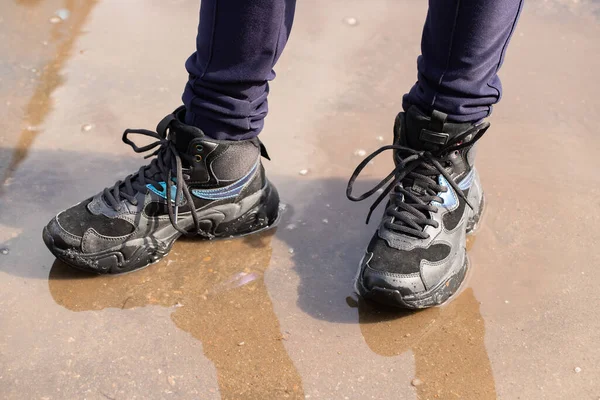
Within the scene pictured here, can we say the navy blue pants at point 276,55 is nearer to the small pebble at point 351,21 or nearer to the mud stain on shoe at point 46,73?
the mud stain on shoe at point 46,73

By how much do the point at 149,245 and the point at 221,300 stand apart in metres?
0.22

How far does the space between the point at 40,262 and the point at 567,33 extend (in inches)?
82.6

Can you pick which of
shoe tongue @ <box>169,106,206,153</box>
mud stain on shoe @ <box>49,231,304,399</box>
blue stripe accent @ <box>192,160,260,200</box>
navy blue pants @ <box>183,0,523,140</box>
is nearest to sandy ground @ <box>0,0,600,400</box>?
mud stain on shoe @ <box>49,231,304,399</box>

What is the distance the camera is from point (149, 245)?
157 cm

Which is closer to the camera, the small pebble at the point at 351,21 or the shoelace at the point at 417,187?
the shoelace at the point at 417,187

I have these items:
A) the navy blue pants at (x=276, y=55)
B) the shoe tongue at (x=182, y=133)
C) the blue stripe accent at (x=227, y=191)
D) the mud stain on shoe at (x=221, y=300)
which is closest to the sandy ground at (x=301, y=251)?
the mud stain on shoe at (x=221, y=300)

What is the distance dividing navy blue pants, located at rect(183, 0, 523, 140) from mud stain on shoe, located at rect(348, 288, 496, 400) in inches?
17.5

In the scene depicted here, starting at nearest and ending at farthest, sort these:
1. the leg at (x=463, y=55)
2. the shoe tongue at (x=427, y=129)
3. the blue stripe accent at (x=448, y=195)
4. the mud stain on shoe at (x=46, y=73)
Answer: the leg at (x=463, y=55), the shoe tongue at (x=427, y=129), the blue stripe accent at (x=448, y=195), the mud stain on shoe at (x=46, y=73)

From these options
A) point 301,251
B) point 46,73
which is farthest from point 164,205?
point 46,73

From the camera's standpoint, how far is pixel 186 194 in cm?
154

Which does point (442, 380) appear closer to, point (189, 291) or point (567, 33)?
point (189, 291)

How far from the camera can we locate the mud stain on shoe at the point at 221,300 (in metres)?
1.36

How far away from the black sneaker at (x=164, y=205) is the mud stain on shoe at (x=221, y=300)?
0.15 feet

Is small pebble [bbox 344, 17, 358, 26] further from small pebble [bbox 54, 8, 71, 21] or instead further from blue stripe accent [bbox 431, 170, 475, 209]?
blue stripe accent [bbox 431, 170, 475, 209]
